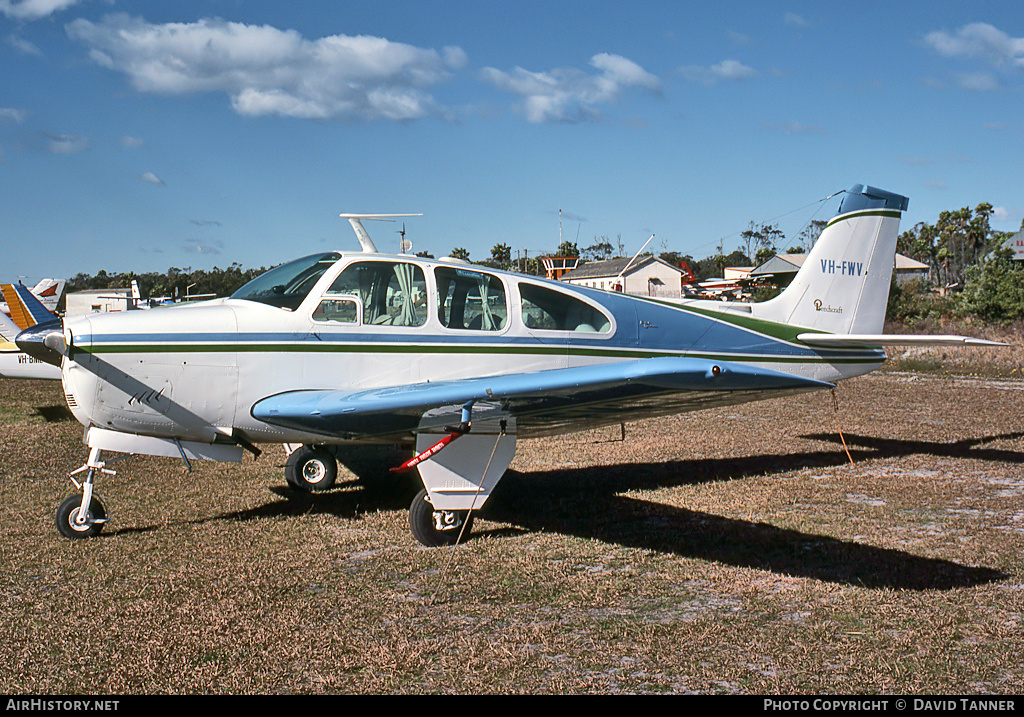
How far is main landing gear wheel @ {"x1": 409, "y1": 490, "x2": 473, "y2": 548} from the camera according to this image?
6.11m

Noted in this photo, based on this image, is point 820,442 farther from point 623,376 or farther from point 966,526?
point 623,376

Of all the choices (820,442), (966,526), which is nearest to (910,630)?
(966,526)

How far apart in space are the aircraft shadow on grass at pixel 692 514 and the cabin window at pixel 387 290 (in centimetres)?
189

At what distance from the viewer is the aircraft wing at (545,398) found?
423cm

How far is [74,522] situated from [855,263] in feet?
28.2

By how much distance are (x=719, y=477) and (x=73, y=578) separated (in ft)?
20.5

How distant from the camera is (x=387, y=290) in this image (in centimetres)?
648

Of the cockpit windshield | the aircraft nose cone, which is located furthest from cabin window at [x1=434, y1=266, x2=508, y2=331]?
the aircraft nose cone

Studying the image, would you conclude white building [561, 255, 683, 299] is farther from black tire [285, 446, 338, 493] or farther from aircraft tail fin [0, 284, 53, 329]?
black tire [285, 446, 338, 493]

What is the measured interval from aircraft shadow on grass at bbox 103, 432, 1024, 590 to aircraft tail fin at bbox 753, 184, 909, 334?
171 cm

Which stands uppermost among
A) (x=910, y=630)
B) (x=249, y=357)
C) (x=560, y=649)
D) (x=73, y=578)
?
(x=249, y=357)

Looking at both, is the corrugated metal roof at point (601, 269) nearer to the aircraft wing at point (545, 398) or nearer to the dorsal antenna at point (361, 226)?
the dorsal antenna at point (361, 226)

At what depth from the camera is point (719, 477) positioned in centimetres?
872

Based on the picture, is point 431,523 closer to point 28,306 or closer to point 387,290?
point 387,290
